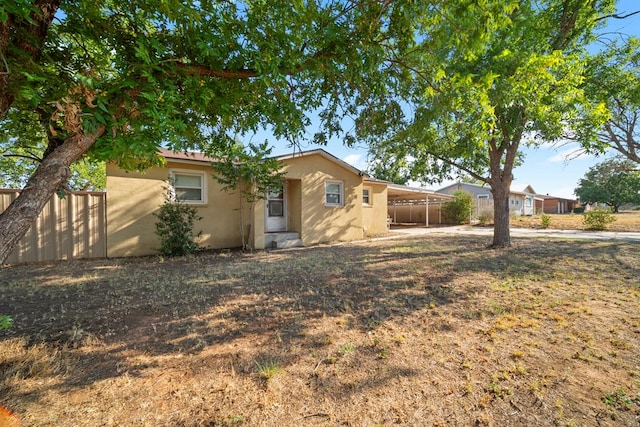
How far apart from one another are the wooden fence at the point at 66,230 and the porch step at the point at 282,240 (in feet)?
16.3

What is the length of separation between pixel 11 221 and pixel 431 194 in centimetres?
2178

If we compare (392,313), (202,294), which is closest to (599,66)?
(392,313)

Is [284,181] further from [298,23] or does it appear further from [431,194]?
[431,194]

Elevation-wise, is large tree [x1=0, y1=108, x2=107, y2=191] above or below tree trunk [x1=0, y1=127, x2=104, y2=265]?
above

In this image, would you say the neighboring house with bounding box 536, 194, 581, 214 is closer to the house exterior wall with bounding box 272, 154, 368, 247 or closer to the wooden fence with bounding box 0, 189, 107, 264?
the house exterior wall with bounding box 272, 154, 368, 247

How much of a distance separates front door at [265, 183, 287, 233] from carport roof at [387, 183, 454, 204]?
7.64 metres

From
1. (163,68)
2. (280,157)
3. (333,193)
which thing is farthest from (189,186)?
(163,68)

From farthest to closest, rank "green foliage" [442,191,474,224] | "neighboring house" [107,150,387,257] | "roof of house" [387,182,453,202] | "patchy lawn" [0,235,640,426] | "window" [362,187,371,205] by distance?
"green foliage" [442,191,474,224], "roof of house" [387,182,453,202], "window" [362,187,371,205], "neighboring house" [107,150,387,257], "patchy lawn" [0,235,640,426]

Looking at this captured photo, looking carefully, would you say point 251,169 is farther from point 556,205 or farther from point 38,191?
point 556,205

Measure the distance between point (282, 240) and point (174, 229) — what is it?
12.3 ft

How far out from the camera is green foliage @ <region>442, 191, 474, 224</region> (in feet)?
71.4

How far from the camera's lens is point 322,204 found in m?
11.8

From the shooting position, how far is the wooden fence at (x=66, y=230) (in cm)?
729

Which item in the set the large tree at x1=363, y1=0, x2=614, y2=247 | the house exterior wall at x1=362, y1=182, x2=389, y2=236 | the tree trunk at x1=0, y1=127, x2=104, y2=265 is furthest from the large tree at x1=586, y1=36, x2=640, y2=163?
the tree trunk at x1=0, y1=127, x2=104, y2=265
